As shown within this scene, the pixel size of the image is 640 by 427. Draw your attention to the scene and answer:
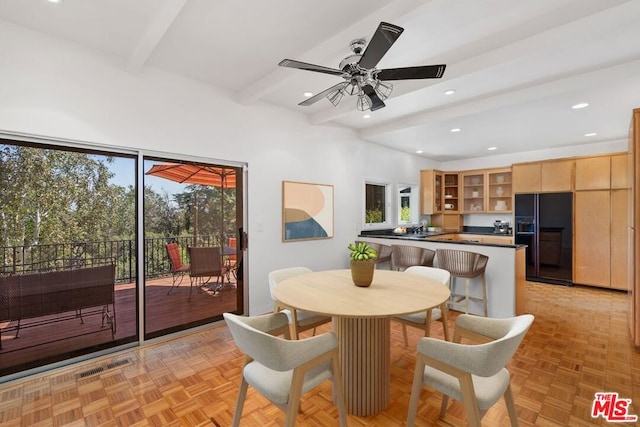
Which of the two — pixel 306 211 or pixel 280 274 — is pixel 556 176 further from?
pixel 280 274

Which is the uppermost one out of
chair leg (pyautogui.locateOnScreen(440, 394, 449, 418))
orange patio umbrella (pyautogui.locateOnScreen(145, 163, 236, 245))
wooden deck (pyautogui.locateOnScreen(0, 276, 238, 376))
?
orange patio umbrella (pyautogui.locateOnScreen(145, 163, 236, 245))

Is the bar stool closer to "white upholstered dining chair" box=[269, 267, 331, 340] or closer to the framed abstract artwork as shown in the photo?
the framed abstract artwork

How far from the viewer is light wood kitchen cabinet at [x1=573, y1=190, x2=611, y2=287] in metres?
4.80

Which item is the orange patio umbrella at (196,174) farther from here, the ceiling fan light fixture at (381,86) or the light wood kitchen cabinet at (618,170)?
the light wood kitchen cabinet at (618,170)

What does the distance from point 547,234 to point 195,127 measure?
5.94 m

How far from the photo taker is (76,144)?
2547 millimetres

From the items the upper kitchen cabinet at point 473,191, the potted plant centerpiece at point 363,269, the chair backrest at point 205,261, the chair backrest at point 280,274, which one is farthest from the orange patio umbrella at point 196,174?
the upper kitchen cabinet at point 473,191

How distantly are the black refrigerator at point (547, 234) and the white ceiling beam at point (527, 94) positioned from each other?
2889mm

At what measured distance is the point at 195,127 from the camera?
10.5 ft

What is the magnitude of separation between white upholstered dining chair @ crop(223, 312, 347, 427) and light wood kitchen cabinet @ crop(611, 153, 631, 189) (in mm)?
5785

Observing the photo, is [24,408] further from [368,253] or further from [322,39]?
[322,39]

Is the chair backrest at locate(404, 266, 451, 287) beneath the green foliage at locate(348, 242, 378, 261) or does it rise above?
beneath

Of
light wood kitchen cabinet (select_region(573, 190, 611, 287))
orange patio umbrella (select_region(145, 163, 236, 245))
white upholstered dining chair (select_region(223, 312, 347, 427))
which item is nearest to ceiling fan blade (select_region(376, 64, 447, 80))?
white upholstered dining chair (select_region(223, 312, 347, 427))

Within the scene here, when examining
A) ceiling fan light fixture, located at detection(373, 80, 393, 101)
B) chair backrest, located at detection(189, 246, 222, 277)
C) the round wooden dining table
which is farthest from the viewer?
chair backrest, located at detection(189, 246, 222, 277)
